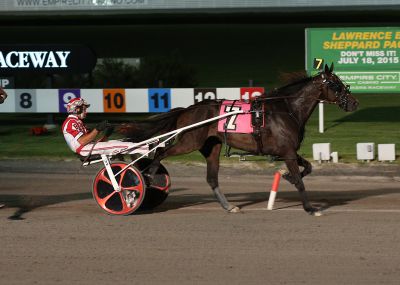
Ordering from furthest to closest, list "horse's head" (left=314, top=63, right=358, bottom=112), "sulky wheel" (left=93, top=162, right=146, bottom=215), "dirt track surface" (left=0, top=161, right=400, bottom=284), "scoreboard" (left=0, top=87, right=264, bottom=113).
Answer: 1. "scoreboard" (left=0, top=87, right=264, bottom=113)
2. "horse's head" (left=314, top=63, right=358, bottom=112)
3. "sulky wheel" (left=93, top=162, right=146, bottom=215)
4. "dirt track surface" (left=0, top=161, right=400, bottom=284)

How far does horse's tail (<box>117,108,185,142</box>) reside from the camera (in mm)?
12703

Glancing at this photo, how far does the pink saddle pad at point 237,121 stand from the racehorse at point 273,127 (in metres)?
0.07

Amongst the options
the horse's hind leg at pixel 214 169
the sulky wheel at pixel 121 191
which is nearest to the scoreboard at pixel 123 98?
the horse's hind leg at pixel 214 169

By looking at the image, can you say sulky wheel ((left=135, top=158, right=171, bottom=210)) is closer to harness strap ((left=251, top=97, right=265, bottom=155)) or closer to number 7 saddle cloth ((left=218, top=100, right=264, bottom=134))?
number 7 saddle cloth ((left=218, top=100, right=264, bottom=134))

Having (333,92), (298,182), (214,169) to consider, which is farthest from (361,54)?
(298,182)

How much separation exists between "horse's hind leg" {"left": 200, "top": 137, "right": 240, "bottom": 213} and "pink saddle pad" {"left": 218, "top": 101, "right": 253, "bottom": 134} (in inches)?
17.5

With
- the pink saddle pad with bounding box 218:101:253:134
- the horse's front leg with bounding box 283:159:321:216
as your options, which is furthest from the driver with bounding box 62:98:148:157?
the horse's front leg with bounding box 283:159:321:216

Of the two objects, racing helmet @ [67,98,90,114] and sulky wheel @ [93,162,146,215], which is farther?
racing helmet @ [67,98,90,114]

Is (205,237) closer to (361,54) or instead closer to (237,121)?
(237,121)

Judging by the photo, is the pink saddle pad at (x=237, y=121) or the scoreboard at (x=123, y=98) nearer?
the pink saddle pad at (x=237, y=121)

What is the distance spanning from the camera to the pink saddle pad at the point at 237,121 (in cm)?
1219

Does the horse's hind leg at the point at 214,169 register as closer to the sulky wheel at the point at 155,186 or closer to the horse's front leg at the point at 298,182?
the sulky wheel at the point at 155,186

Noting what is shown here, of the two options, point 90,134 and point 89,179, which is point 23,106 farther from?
point 90,134

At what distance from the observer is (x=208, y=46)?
41375 millimetres
